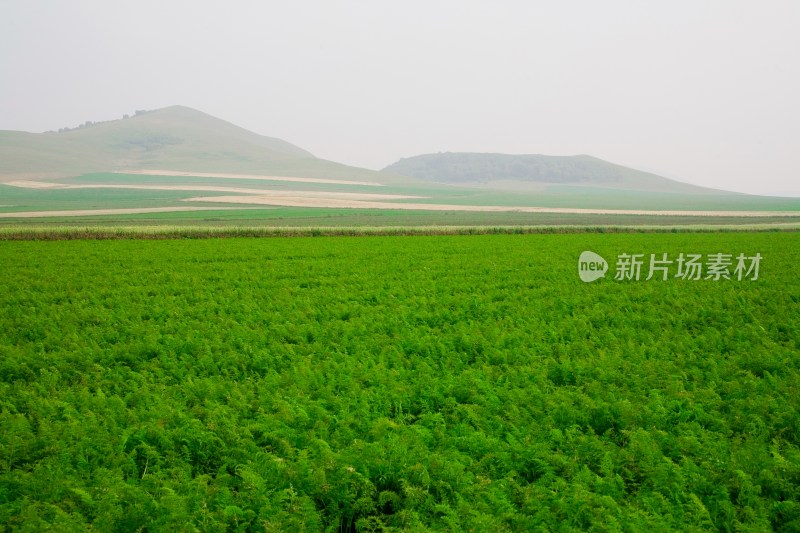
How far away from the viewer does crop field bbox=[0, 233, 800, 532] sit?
5074mm

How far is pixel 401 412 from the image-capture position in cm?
714

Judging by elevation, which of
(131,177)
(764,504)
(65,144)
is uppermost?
(65,144)

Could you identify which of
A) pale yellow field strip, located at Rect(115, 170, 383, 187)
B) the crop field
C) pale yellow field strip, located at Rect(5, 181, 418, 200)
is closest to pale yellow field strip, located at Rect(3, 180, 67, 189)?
pale yellow field strip, located at Rect(5, 181, 418, 200)

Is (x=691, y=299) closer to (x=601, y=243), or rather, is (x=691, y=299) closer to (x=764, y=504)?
(x=764, y=504)

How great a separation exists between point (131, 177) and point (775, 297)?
16365 cm

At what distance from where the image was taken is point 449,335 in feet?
34.5

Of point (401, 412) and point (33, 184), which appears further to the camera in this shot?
point (33, 184)

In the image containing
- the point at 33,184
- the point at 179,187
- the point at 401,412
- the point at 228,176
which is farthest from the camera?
the point at 228,176

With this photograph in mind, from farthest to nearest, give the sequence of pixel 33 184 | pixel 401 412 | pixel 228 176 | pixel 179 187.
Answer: pixel 228 176, pixel 179 187, pixel 33 184, pixel 401 412

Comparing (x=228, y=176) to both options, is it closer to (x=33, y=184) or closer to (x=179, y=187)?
(x=179, y=187)

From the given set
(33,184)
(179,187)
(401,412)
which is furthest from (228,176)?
(401,412)

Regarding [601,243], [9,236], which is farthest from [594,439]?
[9,236]

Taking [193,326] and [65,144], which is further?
[65,144]

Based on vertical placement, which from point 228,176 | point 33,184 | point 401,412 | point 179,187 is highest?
point 228,176
